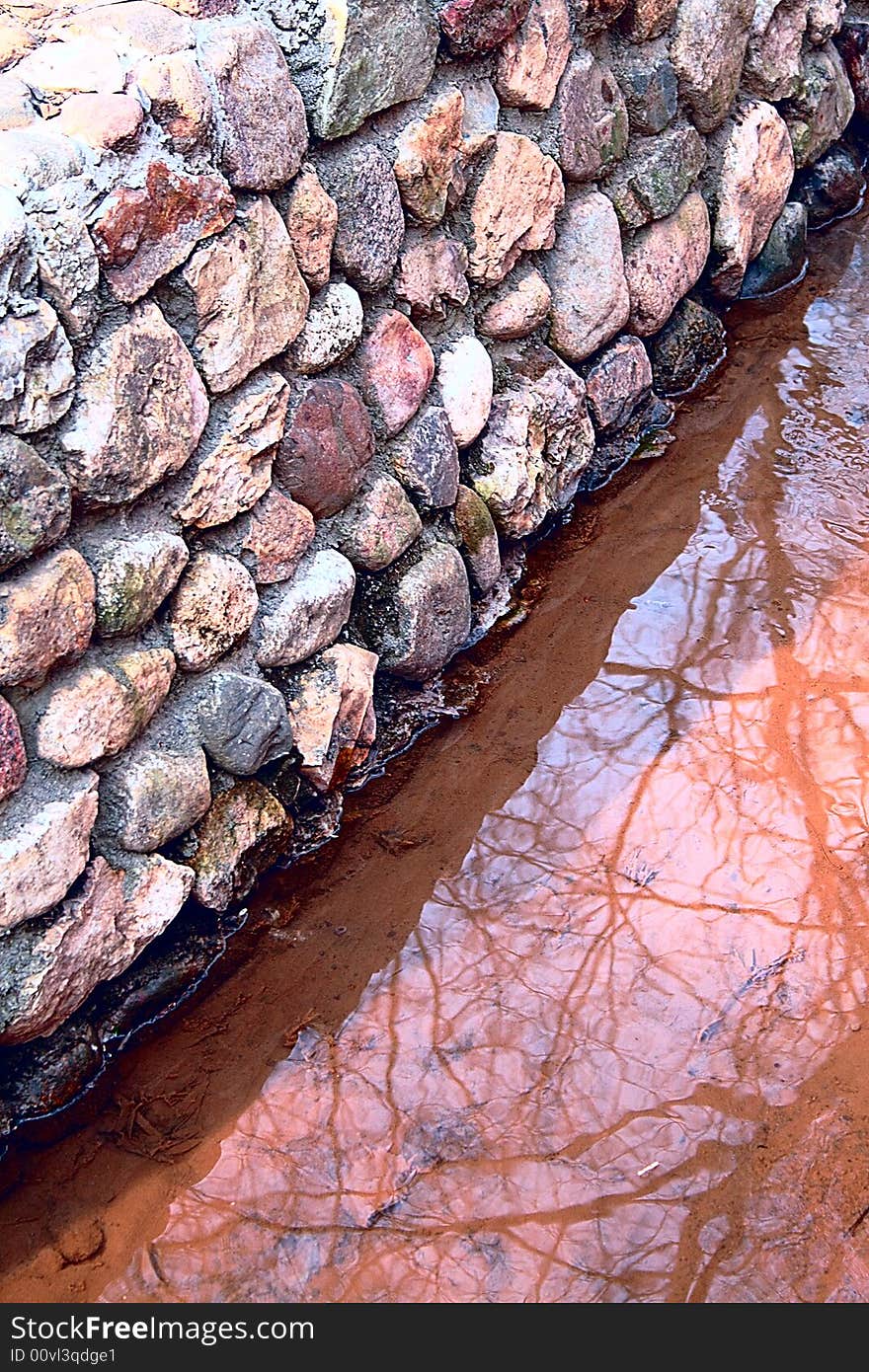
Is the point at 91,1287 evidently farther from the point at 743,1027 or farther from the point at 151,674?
the point at 743,1027

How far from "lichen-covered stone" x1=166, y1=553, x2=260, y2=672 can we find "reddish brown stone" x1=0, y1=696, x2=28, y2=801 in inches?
13.7

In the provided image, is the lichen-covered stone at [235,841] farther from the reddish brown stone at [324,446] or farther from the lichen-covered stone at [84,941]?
the reddish brown stone at [324,446]

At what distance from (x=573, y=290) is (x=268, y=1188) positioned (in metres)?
2.09

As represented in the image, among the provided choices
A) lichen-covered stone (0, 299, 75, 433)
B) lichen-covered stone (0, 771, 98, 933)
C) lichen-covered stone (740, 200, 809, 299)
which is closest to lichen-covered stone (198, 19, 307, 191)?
lichen-covered stone (0, 299, 75, 433)

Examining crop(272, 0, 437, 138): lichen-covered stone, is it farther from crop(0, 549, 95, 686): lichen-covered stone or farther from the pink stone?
crop(0, 549, 95, 686): lichen-covered stone

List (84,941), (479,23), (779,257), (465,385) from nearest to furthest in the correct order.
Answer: (84,941)
(479,23)
(465,385)
(779,257)

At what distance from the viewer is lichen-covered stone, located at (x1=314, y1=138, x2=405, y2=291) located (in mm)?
2207

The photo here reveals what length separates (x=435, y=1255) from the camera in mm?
1791

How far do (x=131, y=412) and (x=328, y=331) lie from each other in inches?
20.6

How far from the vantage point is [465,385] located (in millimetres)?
2650

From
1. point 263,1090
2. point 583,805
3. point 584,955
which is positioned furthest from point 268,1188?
point 583,805

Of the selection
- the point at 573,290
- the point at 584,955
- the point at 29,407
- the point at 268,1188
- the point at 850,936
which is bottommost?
the point at 850,936

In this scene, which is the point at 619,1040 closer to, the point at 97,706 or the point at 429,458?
the point at 97,706

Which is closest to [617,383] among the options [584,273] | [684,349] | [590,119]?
[584,273]
